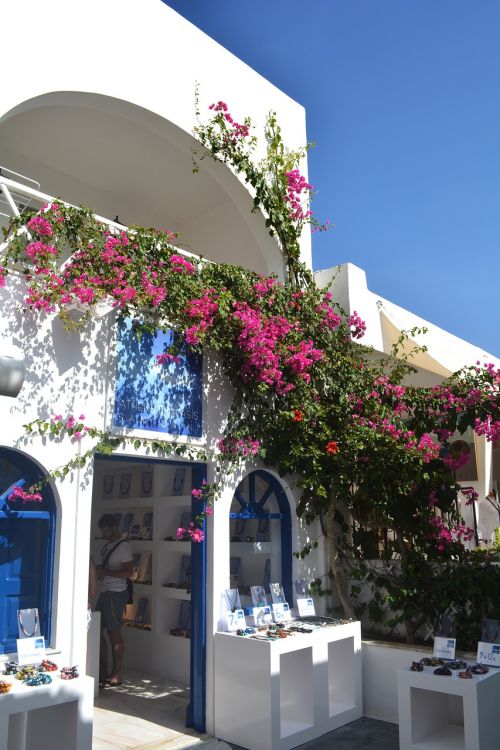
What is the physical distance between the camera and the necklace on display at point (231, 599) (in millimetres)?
7297

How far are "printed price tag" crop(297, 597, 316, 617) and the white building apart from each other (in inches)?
13.1

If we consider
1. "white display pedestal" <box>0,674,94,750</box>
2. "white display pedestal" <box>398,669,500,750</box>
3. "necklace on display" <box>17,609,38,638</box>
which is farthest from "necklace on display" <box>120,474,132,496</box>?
"white display pedestal" <box>398,669,500,750</box>

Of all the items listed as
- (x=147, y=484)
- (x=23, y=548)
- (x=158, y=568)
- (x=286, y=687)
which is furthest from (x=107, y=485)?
(x=23, y=548)

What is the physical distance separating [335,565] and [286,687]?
1741 mm

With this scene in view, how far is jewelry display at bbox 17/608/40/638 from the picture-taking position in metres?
5.53

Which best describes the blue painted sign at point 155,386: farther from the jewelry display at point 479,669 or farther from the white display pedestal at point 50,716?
the jewelry display at point 479,669

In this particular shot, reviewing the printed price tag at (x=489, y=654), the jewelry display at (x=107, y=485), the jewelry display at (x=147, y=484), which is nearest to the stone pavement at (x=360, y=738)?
the printed price tag at (x=489, y=654)

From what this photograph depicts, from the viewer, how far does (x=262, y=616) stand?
298 inches

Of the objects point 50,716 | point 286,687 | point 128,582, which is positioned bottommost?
point 286,687

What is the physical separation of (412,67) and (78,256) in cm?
468

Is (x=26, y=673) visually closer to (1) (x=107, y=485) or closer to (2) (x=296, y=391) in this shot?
(2) (x=296, y=391)

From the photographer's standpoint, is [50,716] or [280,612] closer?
[50,716]

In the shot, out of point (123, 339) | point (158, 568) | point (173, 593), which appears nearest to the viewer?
point (123, 339)

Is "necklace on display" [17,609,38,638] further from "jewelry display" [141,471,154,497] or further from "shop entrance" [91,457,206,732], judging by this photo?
"jewelry display" [141,471,154,497]
